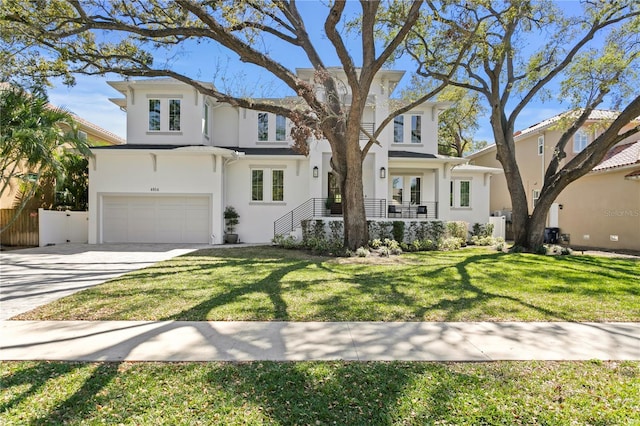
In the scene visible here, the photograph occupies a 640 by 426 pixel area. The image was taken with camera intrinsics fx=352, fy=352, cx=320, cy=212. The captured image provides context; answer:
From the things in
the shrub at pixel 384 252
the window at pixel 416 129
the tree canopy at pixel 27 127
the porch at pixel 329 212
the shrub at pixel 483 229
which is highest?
the window at pixel 416 129

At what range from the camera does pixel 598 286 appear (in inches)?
303

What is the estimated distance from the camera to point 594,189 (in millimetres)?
17906

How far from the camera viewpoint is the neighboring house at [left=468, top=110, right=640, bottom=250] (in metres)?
15.8

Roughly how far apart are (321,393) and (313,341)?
1267 mm

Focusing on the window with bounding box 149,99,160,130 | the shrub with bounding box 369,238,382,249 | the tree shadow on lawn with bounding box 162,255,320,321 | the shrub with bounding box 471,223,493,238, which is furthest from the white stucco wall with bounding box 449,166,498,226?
the window with bounding box 149,99,160,130

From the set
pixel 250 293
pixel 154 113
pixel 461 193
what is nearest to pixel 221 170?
pixel 154 113

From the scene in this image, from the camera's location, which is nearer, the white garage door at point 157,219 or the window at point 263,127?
the white garage door at point 157,219

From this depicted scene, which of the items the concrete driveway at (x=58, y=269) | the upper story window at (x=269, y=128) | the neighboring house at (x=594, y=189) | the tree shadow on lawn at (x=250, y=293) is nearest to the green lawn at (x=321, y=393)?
the tree shadow on lawn at (x=250, y=293)

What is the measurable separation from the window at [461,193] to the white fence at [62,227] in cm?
1927

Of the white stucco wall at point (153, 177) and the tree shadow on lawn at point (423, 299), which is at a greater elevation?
the white stucco wall at point (153, 177)

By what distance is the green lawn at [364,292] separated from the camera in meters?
5.55

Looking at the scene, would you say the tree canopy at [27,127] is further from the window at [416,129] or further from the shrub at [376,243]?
the window at [416,129]

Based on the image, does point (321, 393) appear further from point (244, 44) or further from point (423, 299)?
point (244, 44)

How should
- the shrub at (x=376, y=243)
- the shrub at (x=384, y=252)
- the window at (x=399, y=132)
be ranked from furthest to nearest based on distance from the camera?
1. the window at (x=399, y=132)
2. the shrub at (x=376, y=243)
3. the shrub at (x=384, y=252)
